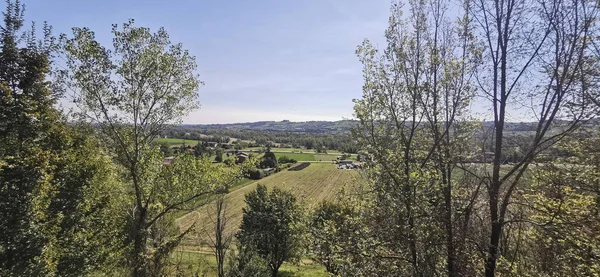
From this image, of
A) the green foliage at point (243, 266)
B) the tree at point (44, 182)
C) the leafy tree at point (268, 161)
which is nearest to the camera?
the tree at point (44, 182)

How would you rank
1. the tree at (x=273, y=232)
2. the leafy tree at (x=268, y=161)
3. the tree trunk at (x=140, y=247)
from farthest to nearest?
the leafy tree at (x=268, y=161) → the tree at (x=273, y=232) → the tree trunk at (x=140, y=247)

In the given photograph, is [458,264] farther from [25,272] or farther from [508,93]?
[25,272]

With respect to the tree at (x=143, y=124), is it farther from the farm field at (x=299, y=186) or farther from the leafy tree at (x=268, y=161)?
the leafy tree at (x=268, y=161)

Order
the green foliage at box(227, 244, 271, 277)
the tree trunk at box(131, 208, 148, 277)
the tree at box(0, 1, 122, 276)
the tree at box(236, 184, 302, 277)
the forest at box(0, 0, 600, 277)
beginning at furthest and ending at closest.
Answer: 1. the tree at box(236, 184, 302, 277)
2. the green foliage at box(227, 244, 271, 277)
3. the tree trunk at box(131, 208, 148, 277)
4. the tree at box(0, 1, 122, 276)
5. the forest at box(0, 0, 600, 277)

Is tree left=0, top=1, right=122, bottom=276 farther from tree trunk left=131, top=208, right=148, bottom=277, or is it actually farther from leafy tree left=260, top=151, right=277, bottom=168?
leafy tree left=260, top=151, right=277, bottom=168

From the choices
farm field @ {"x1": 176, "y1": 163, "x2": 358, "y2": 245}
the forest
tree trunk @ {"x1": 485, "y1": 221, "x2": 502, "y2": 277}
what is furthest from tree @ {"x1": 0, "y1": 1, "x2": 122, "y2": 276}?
farm field @ {"x1": 176, "y1": 163, "x2": 358, "y2": 245}

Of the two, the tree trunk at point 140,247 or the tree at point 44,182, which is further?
the tree trunk at point 140,247

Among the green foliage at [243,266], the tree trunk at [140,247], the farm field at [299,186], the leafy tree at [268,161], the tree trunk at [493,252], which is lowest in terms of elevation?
the farm field at [299,186]

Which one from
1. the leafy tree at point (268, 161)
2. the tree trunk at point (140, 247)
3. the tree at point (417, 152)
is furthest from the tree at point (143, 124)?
the leafy tree at point (268, 161)

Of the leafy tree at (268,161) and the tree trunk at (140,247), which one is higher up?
the tree trunk at (140,247)

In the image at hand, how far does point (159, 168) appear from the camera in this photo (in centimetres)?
1249

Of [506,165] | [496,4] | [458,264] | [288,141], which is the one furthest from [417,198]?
[288,141]

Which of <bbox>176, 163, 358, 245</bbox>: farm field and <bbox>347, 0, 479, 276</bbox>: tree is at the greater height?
<bbox>347, 0, 479, 276</bbox>: tree

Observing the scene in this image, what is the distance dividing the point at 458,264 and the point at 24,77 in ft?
56.5
